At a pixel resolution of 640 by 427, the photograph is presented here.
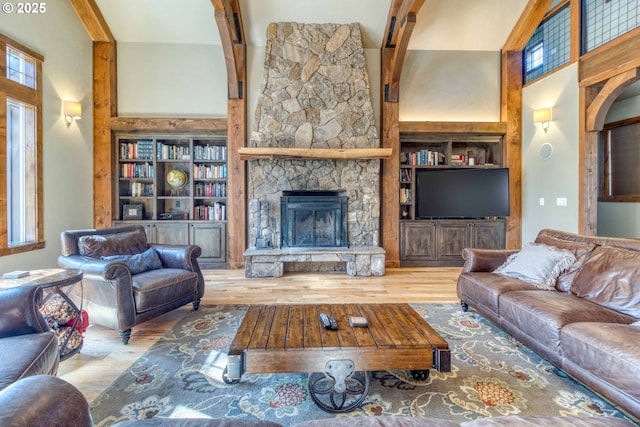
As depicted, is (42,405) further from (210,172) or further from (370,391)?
(210,172)

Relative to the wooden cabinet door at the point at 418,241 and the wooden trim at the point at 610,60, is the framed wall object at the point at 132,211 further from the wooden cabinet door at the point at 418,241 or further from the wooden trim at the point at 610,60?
the wooden trim at the point at 610,60

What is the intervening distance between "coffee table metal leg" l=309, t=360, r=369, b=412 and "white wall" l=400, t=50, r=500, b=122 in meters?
4.48

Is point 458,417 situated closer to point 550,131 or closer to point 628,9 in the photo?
point 550,131

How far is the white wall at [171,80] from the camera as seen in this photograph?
5.05 m

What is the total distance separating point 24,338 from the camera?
1.52 meters

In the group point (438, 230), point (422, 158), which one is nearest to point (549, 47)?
point (422, 158)

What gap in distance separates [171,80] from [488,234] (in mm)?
5956

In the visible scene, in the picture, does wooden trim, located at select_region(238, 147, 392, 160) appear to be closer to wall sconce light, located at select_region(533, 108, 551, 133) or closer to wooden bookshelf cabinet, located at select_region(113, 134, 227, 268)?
wooden bookshelf cabinet, located at select_region(113, 134, 227, 268)

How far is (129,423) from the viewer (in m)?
1.02

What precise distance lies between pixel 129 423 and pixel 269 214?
4.00 metres

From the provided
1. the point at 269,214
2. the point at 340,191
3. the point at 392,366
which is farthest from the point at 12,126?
the point at 392,366

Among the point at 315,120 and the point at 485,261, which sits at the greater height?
the point at 315,120

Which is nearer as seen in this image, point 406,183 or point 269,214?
point 269,214

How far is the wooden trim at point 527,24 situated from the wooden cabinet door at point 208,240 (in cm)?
573
